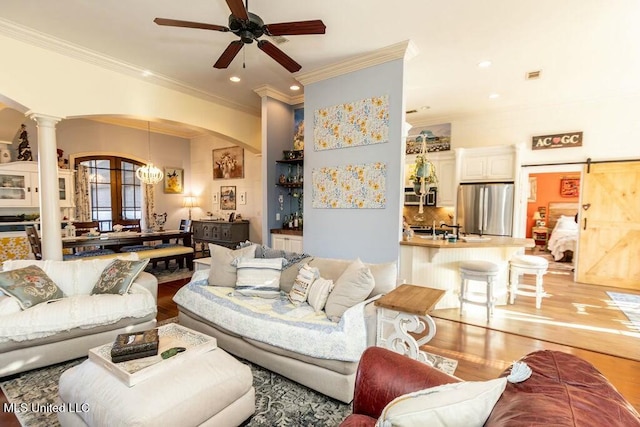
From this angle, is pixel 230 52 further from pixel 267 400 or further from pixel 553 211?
pixel 553 211

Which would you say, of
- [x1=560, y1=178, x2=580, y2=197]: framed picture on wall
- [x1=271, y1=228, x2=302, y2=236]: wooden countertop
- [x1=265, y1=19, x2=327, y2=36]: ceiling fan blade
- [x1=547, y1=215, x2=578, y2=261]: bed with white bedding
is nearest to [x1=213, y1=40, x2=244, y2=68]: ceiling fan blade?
[x1=265, y1=19, x2=327, y2=36]: ceiling fan blade

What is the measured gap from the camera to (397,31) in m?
3.09

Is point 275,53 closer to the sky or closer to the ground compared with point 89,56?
closer to the ground

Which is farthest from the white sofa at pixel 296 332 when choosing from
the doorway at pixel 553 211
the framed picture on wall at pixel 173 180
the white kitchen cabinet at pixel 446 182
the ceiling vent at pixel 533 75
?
the doorway at pixel 553 211

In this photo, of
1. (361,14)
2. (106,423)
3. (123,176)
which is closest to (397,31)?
(361,14)

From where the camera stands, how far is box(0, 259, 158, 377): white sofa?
2287 mm

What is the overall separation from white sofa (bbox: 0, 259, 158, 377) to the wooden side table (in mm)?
2319

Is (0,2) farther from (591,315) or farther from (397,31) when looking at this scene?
(591,315)

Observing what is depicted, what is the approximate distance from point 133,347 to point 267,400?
3.13 feet

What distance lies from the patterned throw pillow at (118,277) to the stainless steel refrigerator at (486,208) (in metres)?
5.40

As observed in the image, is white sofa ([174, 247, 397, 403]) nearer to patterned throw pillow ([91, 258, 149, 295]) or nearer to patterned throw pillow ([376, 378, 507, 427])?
patterned throw pillow ([91, 258, 149, 295])

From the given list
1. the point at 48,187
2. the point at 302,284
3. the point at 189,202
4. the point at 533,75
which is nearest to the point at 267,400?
the point at 302,284

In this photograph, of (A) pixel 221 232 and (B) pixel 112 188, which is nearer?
(A) pixel 221 232

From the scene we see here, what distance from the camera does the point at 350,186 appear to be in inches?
153
